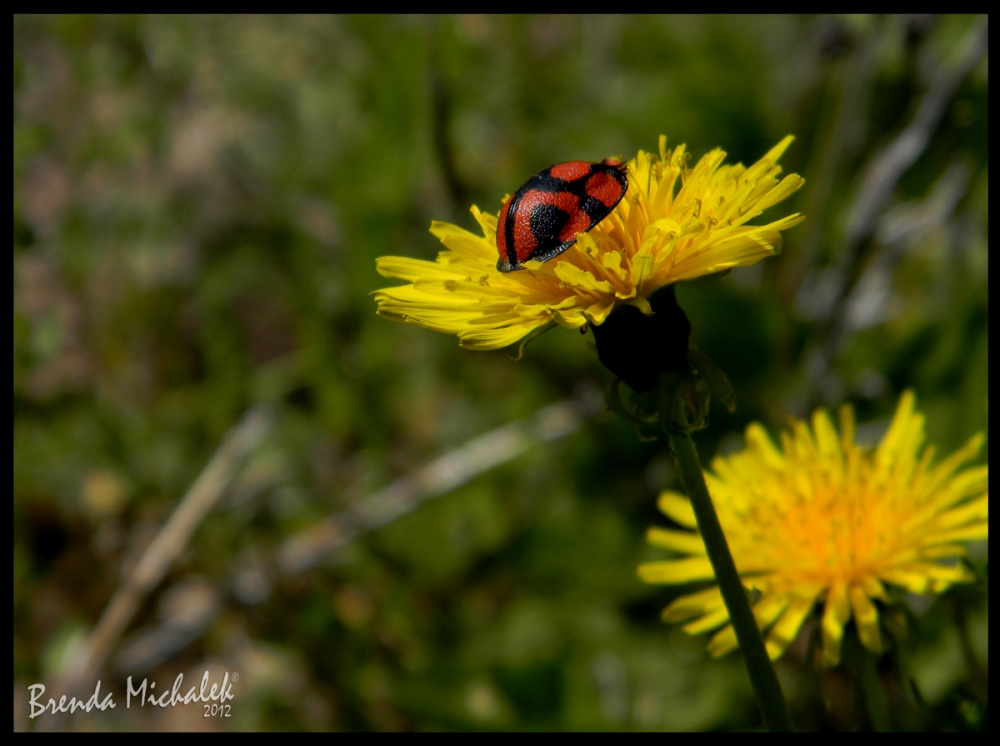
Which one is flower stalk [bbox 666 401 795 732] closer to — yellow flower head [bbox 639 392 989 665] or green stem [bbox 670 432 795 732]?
green stem [bbox 670 432 795 732]

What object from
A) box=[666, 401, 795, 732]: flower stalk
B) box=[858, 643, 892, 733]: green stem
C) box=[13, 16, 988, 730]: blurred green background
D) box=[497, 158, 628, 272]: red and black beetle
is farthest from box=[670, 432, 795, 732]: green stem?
box=[13, 16, 988, 730]: blurred green background

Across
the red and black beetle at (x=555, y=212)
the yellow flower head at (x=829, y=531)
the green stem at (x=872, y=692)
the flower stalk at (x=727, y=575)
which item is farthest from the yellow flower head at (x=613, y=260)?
the green stem at (x=872, y=692)

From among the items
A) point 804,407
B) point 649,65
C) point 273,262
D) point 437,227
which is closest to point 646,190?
point 437,227

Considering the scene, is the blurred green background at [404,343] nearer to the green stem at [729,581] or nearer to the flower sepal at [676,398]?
the green stem at [729,581]

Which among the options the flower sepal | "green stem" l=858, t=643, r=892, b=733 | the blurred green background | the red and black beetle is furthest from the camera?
the blurred green background

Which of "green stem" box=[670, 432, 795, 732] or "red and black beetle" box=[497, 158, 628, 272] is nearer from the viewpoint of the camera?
"green stem" box=[670, 432, 795, 732]

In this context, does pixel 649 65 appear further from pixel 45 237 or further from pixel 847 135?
pixel 45 237

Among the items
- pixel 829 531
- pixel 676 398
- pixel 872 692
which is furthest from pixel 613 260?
pixel 872 692
